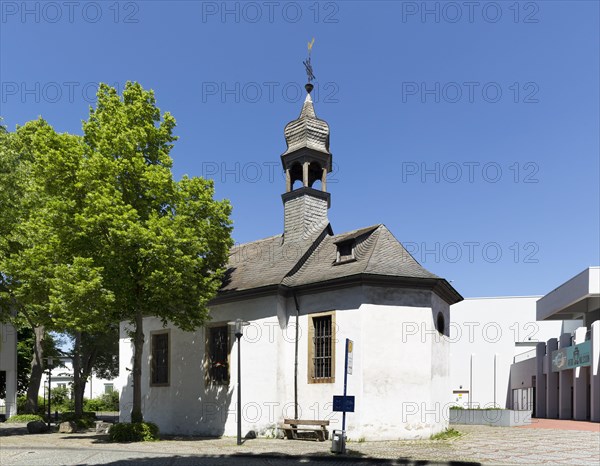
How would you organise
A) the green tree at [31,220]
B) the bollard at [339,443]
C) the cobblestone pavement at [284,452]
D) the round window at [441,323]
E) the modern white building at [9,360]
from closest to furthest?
the cobblestone pavement at [284,452]
the bollard at [339,443]
the green tree at [31,220]
the round window at [441,323]
the modern white building at [9,360]

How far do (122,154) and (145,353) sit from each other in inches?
391

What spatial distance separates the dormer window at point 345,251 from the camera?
21.7 m

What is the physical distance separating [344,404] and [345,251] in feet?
25.3

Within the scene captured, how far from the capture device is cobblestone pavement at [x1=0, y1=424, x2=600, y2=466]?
14.8 m

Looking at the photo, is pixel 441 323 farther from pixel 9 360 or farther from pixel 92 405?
pixel 92 405

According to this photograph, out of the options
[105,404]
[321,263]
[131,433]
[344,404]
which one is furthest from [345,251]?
[105,404]

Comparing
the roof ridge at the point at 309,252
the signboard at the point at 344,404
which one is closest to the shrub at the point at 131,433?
the roof ridge at the point at 309,252

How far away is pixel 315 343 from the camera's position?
69.2 ft

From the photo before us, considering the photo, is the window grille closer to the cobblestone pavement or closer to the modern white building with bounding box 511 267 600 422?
the cobblestone pavement

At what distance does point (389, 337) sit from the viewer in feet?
66.0

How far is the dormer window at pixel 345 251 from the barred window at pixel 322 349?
88.8 inches

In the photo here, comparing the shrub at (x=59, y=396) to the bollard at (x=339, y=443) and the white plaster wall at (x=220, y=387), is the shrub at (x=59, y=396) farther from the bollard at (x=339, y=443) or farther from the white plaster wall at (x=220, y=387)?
the bollard at (x=339, y=443)

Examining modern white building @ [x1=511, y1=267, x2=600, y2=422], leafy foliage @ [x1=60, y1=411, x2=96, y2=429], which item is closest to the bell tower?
leafy foliage @ [x1=60, y1=411, x2=96, y2=429]

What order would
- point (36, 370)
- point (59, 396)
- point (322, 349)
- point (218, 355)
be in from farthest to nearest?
point (59, 396) < point (36, 370) < point (218, 355) < point (322, 349)
